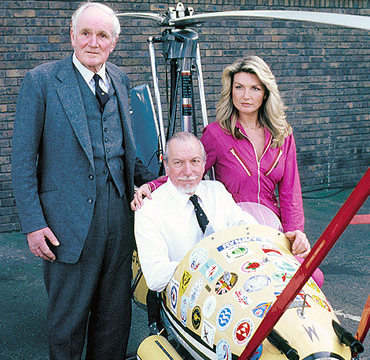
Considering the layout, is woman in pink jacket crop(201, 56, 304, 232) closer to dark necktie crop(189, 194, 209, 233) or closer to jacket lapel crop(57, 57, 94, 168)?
dark necktie crop(189, 194, 209, 233)

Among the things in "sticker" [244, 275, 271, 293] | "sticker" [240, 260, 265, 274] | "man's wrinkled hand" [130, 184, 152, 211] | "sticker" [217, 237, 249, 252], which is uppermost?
"man's wrinkled hand" [130, 184, 152, 211]

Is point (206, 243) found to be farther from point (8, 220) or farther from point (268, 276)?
point (8, 220)

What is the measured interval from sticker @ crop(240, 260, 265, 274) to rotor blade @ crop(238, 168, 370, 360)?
37 centimetres

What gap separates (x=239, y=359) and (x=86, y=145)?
1233 mm

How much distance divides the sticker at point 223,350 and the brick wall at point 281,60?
4385 millimetres

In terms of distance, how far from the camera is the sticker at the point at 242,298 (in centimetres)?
196

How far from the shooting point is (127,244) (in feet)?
9.18

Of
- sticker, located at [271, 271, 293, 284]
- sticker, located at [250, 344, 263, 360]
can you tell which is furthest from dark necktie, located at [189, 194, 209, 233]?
sticker, located at [250, 344, 263, 360]

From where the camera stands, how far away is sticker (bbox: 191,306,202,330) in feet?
6.96

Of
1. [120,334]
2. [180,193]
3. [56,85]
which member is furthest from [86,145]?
[120,334]

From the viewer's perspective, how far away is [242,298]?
199 cm

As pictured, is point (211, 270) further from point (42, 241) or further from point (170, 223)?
point (42, 241)

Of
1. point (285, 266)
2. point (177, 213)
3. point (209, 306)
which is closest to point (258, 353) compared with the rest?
point (209, 306)

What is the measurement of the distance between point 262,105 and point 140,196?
1.01 meters
